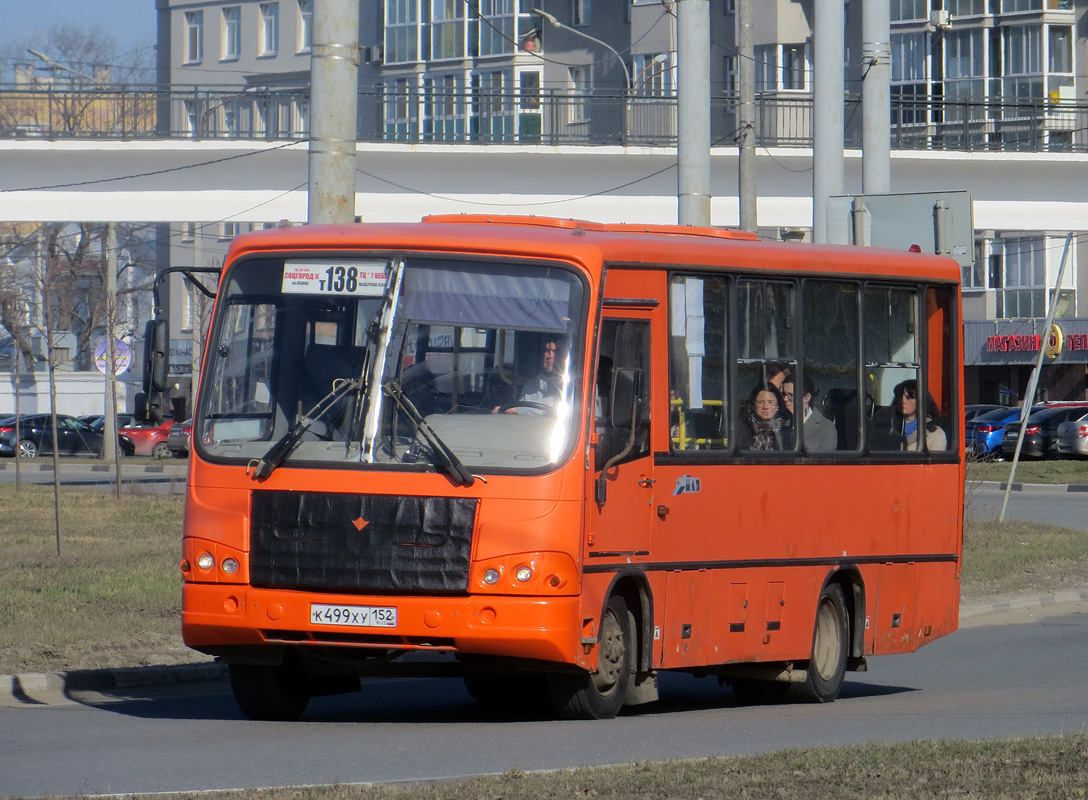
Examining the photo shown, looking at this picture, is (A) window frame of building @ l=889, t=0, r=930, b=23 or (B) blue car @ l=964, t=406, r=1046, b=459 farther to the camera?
(A) window frame of building @ l=889, t=0, r=930, b=23

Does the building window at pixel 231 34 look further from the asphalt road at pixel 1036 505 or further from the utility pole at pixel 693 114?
the utility pole at pixel 693 114

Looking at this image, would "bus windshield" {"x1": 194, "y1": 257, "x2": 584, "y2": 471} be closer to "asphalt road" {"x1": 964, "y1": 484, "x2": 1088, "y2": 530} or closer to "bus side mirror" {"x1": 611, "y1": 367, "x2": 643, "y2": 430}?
"bus side mirror" {"x1": 611, "y1": 367, "x2": 643, "y2": 430}

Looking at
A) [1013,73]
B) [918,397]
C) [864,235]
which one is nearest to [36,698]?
[918,397]

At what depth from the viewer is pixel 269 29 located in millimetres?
85250

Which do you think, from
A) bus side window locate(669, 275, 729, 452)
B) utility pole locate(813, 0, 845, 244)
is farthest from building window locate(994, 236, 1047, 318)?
bus side window locate(669, 275, 729, 452)

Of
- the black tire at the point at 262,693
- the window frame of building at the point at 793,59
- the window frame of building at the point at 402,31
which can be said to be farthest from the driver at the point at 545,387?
the window frame of building at the point at 402,31

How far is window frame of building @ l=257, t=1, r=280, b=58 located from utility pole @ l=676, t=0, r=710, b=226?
68344 millimetres

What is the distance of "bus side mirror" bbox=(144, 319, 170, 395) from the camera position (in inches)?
404

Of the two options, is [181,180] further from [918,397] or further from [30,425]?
[30,425]

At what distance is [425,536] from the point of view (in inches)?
369

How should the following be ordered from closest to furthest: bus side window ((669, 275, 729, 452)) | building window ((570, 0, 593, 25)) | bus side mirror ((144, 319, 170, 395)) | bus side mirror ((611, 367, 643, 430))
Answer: bus side mirror ((611, 367, 643, 430)) < bus side mirror ((144, 319, 170, 395)) < bus side window ((669, 275, 729, 452)) < building window ((570, 0, 593, 25))

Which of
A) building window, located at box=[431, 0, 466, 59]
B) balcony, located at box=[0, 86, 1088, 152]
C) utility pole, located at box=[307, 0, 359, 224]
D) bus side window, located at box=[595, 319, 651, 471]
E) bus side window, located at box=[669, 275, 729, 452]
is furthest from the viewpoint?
building window, located at box=[431, 0, 466, 59]

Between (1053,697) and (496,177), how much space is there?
76.4 ft

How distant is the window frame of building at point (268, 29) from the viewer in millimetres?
84688
